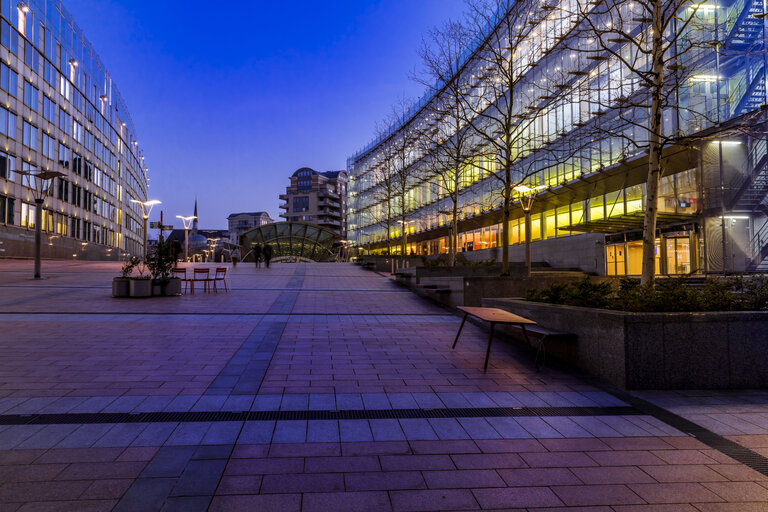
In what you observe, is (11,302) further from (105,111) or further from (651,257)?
(105,111)

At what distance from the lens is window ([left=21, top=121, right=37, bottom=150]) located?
38844mm

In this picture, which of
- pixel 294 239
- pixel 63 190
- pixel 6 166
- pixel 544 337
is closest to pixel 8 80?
pixel 6 166

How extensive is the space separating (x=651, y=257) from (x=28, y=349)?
9742 mm

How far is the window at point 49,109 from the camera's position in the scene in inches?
1666

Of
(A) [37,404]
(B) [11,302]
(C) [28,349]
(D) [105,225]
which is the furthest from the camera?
(D) [105,225]

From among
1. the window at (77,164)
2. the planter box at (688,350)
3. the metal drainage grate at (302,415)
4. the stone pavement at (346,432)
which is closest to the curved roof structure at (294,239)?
the window at (77,164)

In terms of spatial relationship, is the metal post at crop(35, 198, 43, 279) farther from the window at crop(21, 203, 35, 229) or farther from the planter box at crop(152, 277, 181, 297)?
the window at crop(21, 203, 35, 229)

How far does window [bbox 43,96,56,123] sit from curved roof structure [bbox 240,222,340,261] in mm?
45448

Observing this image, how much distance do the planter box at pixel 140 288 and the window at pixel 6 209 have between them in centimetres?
2971

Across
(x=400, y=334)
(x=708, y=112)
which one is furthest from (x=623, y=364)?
(x=708, y=112)

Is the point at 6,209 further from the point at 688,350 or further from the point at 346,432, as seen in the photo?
the point at 688,350

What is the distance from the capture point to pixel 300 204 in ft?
409

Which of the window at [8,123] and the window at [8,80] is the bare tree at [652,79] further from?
the window at [8,123]

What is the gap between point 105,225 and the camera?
2285 inches
